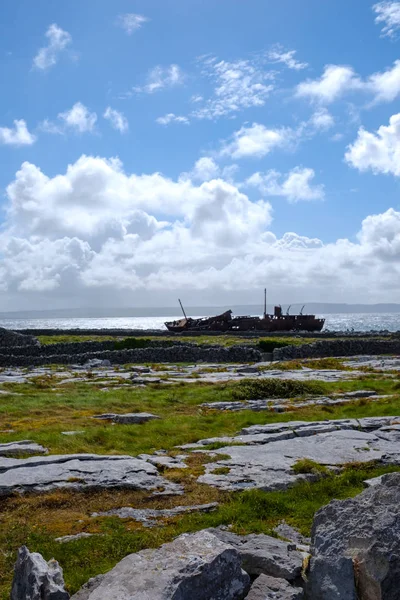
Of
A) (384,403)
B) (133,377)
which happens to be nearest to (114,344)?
(133,377)

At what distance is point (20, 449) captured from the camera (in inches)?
520

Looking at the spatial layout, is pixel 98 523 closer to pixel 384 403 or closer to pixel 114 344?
pixel 384 403

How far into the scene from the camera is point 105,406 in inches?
826

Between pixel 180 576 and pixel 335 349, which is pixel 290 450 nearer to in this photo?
pixel 180 576

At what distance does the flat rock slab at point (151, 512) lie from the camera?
930 centimetres

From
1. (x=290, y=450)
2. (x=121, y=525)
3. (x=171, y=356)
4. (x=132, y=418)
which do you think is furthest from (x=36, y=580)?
(x=171, y=356)

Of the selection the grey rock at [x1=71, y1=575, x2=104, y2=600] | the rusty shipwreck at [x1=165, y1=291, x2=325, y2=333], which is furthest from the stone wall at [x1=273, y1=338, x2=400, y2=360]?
the rusty shipwreck at [x1=165, y1=291, x2=325, y2=333]

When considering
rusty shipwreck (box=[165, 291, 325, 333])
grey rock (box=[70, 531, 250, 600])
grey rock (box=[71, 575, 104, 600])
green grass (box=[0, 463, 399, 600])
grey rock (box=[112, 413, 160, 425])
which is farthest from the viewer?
rusty shipwreck (box=[165, 291, 325, 333])

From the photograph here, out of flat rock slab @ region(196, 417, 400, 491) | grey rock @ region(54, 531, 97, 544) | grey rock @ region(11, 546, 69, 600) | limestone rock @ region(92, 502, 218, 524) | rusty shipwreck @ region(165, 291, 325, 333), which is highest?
rusty shipwreck @ region(165, 291, 325, 333)

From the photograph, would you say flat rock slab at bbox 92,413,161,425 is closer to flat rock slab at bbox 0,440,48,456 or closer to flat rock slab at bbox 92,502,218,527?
flat rock slab at bbox 0,440,48,456

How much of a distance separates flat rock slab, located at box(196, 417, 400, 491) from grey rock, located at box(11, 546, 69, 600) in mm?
5042

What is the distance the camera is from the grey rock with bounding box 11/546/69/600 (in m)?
5.90

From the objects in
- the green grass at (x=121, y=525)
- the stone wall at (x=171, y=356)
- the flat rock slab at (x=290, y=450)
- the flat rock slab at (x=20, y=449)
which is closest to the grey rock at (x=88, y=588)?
the green grass at (x=121, y=525)

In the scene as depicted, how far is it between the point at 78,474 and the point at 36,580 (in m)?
5.36
